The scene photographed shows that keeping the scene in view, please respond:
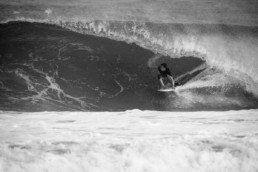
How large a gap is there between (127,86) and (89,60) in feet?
3.41

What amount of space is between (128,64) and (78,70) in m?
1.10

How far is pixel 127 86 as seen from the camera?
5828 mm

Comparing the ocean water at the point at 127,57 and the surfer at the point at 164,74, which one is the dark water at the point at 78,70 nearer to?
the ocean water at the point at 127,57

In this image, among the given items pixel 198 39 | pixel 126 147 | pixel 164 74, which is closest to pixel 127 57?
pixel 164 74

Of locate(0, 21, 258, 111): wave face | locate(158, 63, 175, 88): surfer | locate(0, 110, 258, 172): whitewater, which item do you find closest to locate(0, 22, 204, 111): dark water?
locate(0, 21, 258, 111): wave face

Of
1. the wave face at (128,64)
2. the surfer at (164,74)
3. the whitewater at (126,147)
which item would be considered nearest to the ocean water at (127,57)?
the wave face at (128,64)

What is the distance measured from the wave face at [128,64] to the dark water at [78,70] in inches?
0.8

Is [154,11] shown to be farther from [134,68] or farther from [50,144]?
[50,144]

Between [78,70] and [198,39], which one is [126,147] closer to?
[78,70]

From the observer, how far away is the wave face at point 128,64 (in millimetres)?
5670

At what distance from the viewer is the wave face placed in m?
5.67

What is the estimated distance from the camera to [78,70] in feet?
19.5

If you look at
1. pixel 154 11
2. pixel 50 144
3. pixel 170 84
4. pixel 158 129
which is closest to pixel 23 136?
pixel 50 144

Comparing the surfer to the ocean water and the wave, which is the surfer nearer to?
the ocean water
